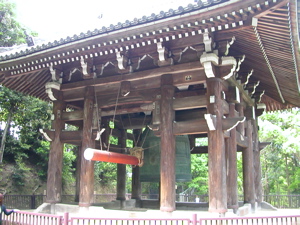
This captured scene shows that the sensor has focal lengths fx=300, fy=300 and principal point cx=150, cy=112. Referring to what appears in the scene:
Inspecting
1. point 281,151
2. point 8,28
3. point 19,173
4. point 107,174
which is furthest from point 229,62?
point 107,174

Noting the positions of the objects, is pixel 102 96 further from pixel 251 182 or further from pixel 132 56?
pixel 251 182

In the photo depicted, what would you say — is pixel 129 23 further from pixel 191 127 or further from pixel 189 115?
pixel 189 115

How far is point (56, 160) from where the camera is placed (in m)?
10.2

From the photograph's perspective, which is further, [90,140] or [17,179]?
[17,179]

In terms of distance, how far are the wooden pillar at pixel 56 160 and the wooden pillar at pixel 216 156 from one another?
5.30 metres

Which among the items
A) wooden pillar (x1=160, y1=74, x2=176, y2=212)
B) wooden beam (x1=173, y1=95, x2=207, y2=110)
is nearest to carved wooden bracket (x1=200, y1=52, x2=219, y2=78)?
wooden beam (x1=173, y1=95, x2=207, y2=110)

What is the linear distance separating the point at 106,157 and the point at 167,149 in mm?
1696

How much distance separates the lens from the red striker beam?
7.75 meters

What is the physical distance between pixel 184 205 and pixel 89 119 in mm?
5556

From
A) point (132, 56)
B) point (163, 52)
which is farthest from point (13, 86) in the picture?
point (163, 52)

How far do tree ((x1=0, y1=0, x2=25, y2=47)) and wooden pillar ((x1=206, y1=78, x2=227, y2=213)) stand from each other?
1382 centimetres

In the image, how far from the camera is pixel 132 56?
9180 mm

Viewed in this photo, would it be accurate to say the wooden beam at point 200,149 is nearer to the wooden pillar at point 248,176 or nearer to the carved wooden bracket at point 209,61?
the wooden pillar at point 248,176

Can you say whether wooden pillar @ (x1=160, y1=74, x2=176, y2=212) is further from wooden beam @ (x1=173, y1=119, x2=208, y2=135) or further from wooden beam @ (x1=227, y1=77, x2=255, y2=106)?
wooden beam @ (x1=227, y1=77, x2=255, y2=106)
